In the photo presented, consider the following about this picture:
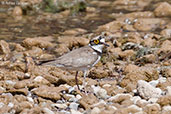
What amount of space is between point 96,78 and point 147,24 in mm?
5739

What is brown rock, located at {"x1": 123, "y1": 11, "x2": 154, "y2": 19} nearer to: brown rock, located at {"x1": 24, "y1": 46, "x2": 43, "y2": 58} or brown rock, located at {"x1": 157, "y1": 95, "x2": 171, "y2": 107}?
brown rock, located at {"x1": 24, "y1": 46, "x2": 43, "y2": 58}

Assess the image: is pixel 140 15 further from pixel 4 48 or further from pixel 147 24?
pixel 4 48

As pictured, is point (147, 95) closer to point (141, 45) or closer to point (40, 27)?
point (141, 45)

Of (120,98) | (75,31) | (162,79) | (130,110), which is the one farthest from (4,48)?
(130,110)


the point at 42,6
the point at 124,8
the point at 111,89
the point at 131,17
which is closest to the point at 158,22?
the point at 131,17

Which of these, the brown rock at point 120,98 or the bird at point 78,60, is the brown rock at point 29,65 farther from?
the brown rock at point 120,98

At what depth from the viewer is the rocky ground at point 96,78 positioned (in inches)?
212

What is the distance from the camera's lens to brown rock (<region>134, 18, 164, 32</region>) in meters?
11.9

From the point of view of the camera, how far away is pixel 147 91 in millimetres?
5660

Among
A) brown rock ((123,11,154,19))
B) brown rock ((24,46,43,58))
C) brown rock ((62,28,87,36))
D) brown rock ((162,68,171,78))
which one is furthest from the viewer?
brown rock ((123,11,154,19))

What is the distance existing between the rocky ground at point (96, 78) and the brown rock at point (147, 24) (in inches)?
8.9

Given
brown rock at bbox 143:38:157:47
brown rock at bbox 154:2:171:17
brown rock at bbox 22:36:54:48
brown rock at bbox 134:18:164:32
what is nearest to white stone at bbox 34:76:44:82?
brown rock at bbox 22:36:54:48

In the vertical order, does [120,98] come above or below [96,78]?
above

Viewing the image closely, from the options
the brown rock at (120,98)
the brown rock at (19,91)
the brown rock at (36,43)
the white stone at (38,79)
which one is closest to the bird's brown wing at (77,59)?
the white stone at (38,79)
